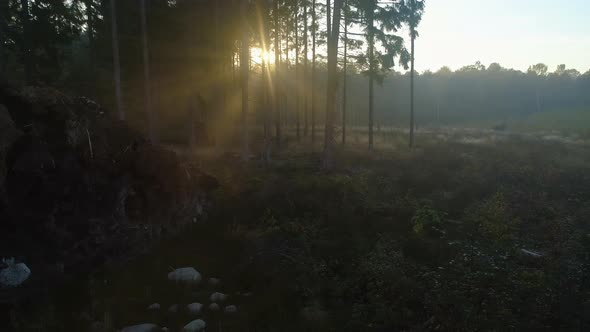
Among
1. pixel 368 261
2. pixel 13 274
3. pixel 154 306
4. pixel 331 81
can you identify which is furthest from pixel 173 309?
pixel 331 81

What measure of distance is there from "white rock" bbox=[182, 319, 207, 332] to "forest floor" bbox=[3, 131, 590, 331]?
0.19 meters

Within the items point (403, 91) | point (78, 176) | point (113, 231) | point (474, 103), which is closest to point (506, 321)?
point (113, 231)

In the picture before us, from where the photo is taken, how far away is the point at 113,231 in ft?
29.6

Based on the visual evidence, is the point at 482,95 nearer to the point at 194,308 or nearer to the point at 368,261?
the point at 368,261

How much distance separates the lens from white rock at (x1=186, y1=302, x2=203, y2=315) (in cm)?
685

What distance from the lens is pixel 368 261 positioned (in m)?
8.34

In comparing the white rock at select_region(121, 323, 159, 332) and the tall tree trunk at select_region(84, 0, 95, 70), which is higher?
the tall tree trunk at select_region(84, 0, 95, 70)

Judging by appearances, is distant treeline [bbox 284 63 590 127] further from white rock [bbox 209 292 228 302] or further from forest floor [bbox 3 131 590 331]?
white rock [bbox 209 292 228 302]

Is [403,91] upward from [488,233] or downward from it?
upward

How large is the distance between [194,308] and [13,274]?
3512mm

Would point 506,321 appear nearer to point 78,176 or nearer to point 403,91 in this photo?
point 78,176

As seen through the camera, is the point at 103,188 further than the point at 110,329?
Yes

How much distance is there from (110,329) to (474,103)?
304 ft

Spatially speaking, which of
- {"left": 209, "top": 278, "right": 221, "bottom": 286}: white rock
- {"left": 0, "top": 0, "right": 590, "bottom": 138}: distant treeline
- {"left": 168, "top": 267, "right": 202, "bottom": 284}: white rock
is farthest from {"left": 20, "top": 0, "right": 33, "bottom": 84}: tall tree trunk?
{"left": 209, "top": 278, "right": 221, "bottom": 286}: white rock
